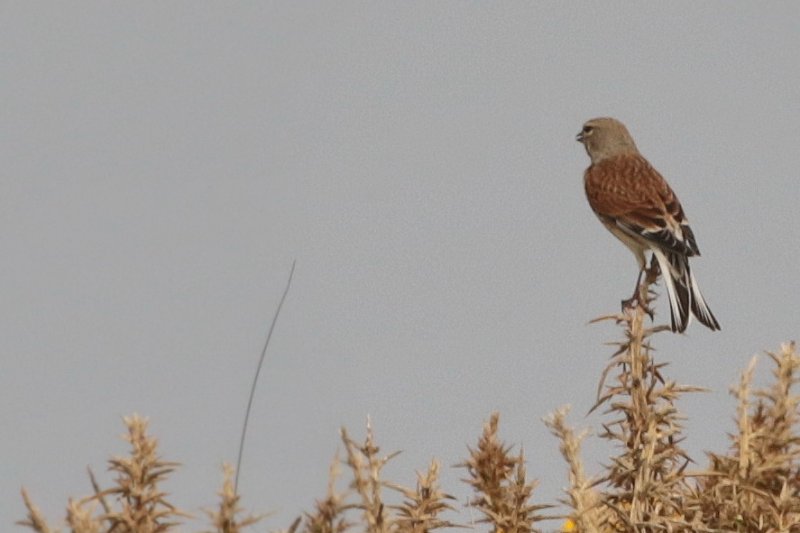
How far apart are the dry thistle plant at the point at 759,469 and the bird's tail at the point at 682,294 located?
2914 millimetres

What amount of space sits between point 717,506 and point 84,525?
1.45 m

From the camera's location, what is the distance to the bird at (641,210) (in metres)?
6.64

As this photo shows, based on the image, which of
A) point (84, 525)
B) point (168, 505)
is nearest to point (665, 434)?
point (168, 505)

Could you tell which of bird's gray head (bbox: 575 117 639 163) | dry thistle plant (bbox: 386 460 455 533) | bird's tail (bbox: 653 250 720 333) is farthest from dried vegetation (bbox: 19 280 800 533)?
bird's gray head (bbox: 575 117 639 163)

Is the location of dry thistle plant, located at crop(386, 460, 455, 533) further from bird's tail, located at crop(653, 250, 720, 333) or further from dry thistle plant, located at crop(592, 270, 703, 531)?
bird's tail, located at crop(653, 250, 720, 333)

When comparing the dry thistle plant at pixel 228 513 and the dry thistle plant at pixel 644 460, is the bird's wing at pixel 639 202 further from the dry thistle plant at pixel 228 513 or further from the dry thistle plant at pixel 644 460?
the dry thistle plant at pixel 228 513

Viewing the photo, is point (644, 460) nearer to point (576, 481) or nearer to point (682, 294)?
point (576, 481)

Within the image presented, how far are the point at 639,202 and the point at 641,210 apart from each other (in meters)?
0.12

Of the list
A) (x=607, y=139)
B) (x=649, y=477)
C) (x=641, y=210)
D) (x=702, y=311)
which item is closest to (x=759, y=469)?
(x=649, y=477)

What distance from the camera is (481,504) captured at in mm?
2797

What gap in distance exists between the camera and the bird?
6637 millimetres

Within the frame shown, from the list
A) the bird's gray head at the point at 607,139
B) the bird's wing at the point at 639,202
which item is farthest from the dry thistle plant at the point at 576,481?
the bird's gray head at the point at 607,139

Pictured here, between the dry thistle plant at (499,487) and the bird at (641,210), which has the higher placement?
the bird at (641,210)

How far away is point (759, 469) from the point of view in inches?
113
